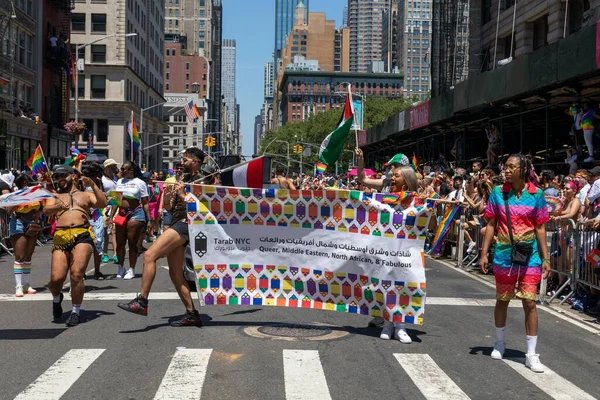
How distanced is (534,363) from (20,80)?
39.0 metres

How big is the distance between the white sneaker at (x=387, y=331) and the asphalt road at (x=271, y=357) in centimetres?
11

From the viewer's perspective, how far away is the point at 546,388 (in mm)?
6543

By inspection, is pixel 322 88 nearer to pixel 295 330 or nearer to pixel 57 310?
pixel 57 310

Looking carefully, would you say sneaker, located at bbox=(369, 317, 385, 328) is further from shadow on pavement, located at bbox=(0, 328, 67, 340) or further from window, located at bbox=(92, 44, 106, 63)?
window, located at bbox=(92, 44, 106, 63)

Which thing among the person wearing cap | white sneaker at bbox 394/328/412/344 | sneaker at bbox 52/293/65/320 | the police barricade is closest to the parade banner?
white sneaker at bbox 394/328/412/344

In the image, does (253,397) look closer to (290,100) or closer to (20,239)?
(20,239)

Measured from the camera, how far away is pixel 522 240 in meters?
7.32

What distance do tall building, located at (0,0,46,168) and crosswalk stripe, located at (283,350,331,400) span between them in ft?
99.6

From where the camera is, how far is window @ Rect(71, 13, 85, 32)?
70438 mm

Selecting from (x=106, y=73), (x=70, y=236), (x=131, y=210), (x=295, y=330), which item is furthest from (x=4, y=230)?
(x=106, y=73)

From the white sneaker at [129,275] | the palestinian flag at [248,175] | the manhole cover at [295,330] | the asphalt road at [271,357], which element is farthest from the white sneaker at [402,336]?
the white sneaker at [129,275]

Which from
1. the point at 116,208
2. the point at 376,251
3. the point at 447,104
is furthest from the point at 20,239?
the point at 447,104

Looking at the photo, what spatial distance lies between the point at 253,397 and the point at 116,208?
8.90 metres

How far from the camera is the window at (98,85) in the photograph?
7156 centimetres
